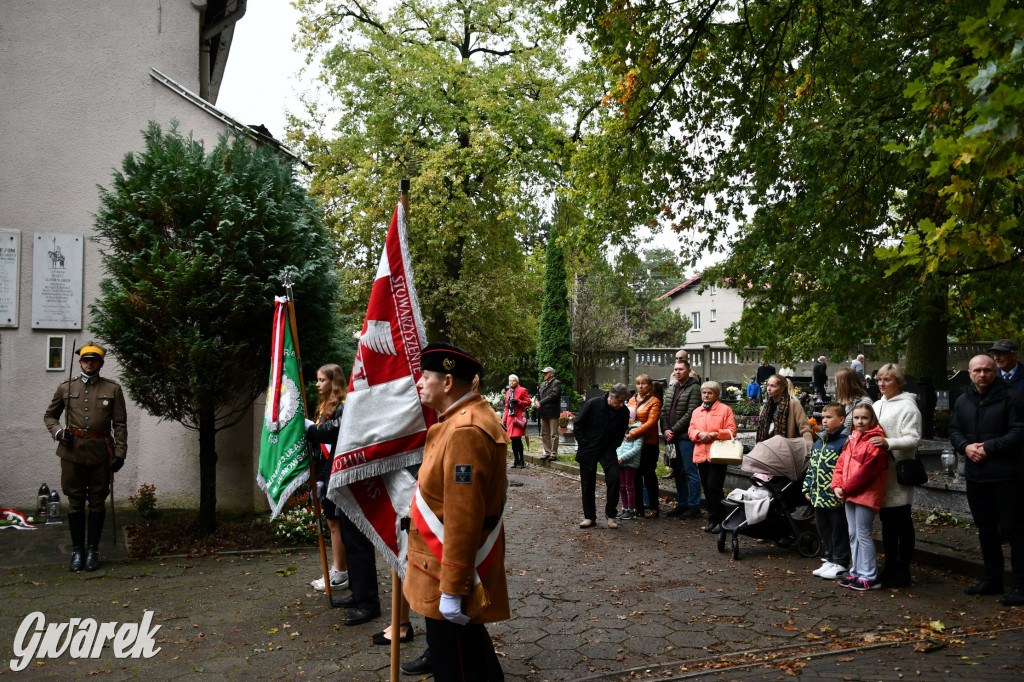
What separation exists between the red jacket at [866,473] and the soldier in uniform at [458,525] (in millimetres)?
4553

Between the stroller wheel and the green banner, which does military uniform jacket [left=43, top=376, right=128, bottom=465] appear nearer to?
the green banner

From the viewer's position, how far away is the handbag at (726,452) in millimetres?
9633

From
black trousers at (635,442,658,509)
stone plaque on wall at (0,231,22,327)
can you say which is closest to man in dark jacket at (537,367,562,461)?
black trousers at (635,442,658,509)

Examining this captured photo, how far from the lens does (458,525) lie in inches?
142

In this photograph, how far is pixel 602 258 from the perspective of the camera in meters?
13.7

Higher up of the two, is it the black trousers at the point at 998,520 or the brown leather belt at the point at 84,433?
the brown leather belt at the point at 84,433

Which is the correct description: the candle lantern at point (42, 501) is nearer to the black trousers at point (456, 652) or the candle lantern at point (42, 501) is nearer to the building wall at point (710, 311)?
the black trousers at point (456, 652)

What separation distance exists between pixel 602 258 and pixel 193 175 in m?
7.33

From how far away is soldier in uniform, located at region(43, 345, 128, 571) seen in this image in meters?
7.88

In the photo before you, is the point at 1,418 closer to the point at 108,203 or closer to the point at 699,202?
the point at 108,203

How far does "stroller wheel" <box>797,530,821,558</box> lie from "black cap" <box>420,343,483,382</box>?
19.6ft

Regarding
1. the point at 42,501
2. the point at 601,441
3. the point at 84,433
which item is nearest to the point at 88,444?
the point at 84,433

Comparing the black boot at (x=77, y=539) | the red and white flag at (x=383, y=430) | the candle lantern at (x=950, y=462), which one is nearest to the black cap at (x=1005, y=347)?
the candle lantern at (x=950, y=462)

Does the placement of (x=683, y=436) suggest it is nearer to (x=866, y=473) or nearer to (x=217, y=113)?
(x=866, y=473)
